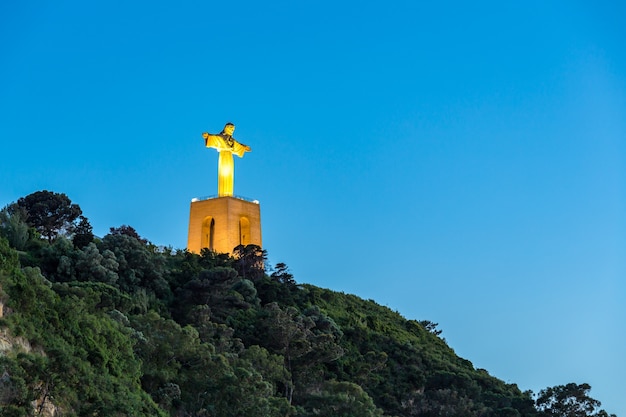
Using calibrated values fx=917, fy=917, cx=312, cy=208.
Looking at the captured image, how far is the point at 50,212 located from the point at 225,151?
58.3 ft

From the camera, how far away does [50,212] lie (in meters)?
44.1

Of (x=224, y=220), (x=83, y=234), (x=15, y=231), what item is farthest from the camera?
(x=224, y=220)

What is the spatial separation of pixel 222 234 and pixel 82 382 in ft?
109

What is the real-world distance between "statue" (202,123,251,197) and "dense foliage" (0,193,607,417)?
8.70 metres

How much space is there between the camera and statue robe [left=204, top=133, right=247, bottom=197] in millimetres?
58750

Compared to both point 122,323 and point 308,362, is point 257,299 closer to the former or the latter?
point 308,362

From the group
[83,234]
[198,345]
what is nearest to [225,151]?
[83,234]

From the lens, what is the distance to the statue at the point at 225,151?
58812mm

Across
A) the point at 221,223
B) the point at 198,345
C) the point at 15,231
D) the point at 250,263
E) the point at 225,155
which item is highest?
the point at 225,155

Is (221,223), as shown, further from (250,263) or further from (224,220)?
(250,263)

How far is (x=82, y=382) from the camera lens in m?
22.0

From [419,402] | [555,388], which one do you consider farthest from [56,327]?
[555,388]

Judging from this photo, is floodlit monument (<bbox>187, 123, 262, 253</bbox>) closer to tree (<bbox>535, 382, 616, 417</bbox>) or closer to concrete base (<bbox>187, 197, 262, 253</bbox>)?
concrete base (<bbox>187, 197, 262, 253</bbox>)

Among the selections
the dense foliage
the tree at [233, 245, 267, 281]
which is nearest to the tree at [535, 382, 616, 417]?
the dense foliage
